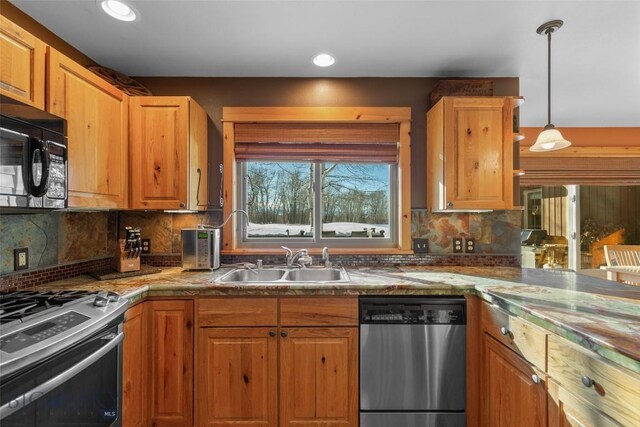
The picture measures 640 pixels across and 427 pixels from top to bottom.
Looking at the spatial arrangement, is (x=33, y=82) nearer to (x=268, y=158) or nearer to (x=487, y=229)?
(x=268, y=158)

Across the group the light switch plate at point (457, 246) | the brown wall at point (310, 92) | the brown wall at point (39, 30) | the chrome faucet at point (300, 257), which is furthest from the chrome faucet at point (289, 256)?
the brown wall at point (39, 30)

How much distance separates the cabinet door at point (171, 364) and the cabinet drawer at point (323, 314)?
21.8 inches

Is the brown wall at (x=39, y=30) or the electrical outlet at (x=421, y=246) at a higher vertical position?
the brown wall at (x=39, y=30)

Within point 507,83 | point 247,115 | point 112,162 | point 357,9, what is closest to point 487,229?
point 507,83

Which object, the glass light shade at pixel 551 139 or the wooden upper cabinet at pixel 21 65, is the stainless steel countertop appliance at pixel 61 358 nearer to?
the wooden upper cabinet at pixel 21 65

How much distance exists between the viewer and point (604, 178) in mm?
4055

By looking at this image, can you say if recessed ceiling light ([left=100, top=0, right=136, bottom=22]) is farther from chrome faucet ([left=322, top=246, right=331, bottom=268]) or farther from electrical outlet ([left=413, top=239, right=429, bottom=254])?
electrical outlet ([left=413, top=239, right=429, bottom=254])

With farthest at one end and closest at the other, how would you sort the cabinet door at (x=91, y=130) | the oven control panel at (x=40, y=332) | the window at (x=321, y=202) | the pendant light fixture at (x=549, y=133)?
the window at (x=321, y=202) < the pendant light fixture at (x=549, y=133) < the cabinet door at (x=91, y=130) < the oven control panel at (x=40, y=332)

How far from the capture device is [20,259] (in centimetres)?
160

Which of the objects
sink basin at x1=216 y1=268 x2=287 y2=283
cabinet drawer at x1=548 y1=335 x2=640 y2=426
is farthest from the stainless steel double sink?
cabinet drawer at x1=548 y1=335 x2=640 y2=426

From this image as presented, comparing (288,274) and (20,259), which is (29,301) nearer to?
(20,259)

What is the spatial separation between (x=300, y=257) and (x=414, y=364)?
103cm

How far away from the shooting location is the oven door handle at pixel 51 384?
929 mm

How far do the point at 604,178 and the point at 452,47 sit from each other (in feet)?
11.9
